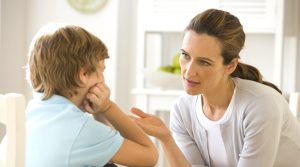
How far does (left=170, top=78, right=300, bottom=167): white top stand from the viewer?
5.03 ft

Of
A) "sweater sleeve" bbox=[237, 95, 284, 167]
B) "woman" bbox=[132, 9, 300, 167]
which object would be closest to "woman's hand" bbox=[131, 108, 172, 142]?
"woman" bbox=[132, 9, 300, 167]

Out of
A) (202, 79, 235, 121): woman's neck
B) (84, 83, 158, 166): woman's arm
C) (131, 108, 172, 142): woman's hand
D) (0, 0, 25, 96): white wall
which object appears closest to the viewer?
(84, 83, 158, 166): woman's arm

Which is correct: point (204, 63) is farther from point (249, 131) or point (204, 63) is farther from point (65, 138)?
point (65, 138)

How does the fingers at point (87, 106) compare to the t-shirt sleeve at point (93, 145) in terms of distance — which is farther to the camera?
the fingers at point (87, 106)

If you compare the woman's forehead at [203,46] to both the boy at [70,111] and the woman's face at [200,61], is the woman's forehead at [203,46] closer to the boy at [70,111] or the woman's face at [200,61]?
the woman's face at [200,61]

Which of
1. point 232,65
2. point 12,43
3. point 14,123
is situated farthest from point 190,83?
point 12,43

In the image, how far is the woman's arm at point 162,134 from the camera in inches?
59.4

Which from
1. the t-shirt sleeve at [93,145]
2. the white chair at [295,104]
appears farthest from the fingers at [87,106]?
the white chair at [295,104]

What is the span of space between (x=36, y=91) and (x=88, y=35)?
0.60 feet

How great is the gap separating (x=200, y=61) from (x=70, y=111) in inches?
20.9

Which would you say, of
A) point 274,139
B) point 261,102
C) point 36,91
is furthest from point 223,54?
point 36,91

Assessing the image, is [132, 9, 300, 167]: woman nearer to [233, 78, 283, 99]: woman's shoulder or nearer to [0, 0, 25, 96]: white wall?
[233, 78, 283, 99]: woman's shoulder

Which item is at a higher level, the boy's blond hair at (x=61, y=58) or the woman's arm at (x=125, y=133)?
the boy's blond hair at (x=61, y=58)

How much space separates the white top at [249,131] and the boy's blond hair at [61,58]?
557mm
